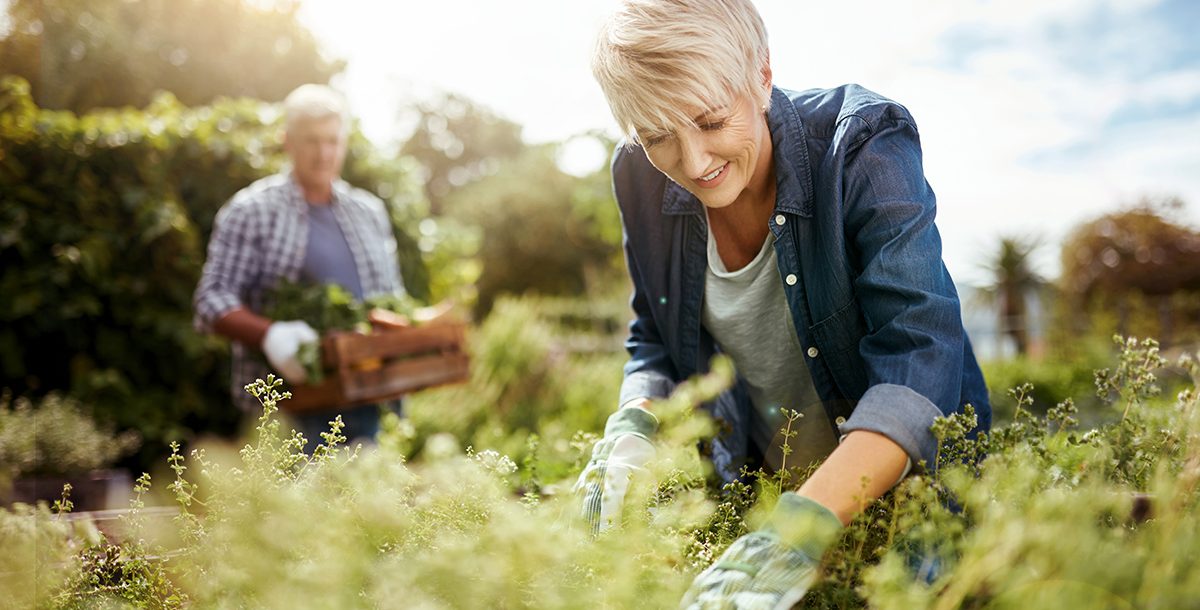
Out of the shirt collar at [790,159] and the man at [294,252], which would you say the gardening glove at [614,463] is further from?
the man at [294,252]

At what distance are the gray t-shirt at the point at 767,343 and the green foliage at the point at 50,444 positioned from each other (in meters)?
2.91

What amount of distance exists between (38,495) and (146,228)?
6.66ft

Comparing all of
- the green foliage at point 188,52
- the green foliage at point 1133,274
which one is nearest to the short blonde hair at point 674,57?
the green foliage at point 188,52

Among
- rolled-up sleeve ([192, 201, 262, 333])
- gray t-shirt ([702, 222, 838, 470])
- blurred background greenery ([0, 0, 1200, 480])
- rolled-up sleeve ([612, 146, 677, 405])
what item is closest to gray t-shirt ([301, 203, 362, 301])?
rolled-up sleeve ([192, 201, 262, 333])

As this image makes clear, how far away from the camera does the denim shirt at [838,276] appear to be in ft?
4.10

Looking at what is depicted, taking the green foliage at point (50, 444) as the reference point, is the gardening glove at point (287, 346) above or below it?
above

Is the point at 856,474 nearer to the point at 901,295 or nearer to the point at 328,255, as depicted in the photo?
the point at 901,295

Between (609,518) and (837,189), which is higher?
(837,189)

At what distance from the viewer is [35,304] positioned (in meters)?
4.41

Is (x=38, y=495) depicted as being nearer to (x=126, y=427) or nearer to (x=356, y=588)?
(x=126, y=427)

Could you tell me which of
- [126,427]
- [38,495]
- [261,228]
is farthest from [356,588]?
[126,427]

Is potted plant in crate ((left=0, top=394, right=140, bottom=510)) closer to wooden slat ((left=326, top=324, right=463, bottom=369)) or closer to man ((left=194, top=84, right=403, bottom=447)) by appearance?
man ((left=194, top=84, right=403, bottom=447))

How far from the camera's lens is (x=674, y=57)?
136 cm

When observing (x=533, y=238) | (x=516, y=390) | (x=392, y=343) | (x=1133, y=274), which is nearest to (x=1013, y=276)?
(x=1133, y=274)
